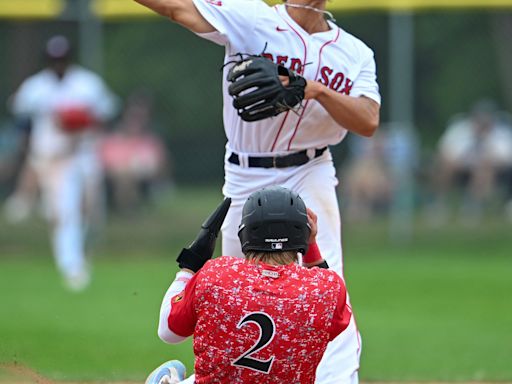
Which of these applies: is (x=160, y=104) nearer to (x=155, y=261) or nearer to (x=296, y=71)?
(x=155, y=261)

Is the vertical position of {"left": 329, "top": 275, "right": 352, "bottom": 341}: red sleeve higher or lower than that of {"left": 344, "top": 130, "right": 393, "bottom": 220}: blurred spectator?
higher

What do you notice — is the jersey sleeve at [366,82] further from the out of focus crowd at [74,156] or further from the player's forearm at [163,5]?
the out of focus crowd at [74,156]

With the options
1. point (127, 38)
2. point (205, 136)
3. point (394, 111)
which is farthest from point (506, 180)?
point (127, 38)

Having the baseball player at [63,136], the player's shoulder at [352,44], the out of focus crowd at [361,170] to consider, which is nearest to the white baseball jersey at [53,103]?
the baseball player at [63,136]

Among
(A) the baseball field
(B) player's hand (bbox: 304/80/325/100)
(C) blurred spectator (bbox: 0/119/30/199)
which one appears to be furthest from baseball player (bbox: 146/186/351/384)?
(C) blurred spectator (bbox: 0/119/30/199)

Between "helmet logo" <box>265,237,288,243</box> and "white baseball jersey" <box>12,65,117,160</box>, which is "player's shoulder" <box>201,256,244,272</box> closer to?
"helmet logo" <box>265,237,288,243</box>

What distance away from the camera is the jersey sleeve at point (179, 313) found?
4121 millimetres

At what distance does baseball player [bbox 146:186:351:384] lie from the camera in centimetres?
402

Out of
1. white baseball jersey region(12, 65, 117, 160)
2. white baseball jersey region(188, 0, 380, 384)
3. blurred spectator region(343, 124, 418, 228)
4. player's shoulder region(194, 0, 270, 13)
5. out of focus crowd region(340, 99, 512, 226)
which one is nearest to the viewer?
player's shoulder region(194, 0, 270, 13)

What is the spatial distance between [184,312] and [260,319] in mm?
315

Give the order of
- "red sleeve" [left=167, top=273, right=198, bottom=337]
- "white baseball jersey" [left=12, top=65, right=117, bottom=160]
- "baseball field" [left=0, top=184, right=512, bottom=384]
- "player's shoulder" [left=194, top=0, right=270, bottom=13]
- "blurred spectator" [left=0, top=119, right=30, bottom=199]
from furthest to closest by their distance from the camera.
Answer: "blurred spectator" [left=0, top=119, right=30, bottom=199] → "white baseball jersey" [left=12, top=65, right=117, bottom=160] → "baseball field" [left=0, top=184, right=512, bottom=384] → "player's shoulder" [left=194, top=0, right=270, bottom=13] → "red sleeve" [left=167, top=273, right=198, bottom=337]

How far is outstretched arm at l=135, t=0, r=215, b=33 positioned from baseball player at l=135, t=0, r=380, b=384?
0.05m

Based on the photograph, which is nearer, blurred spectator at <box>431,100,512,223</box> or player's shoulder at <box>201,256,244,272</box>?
player's shoulder at <box>201,256,244,272</box>

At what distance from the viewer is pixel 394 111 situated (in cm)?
1451
